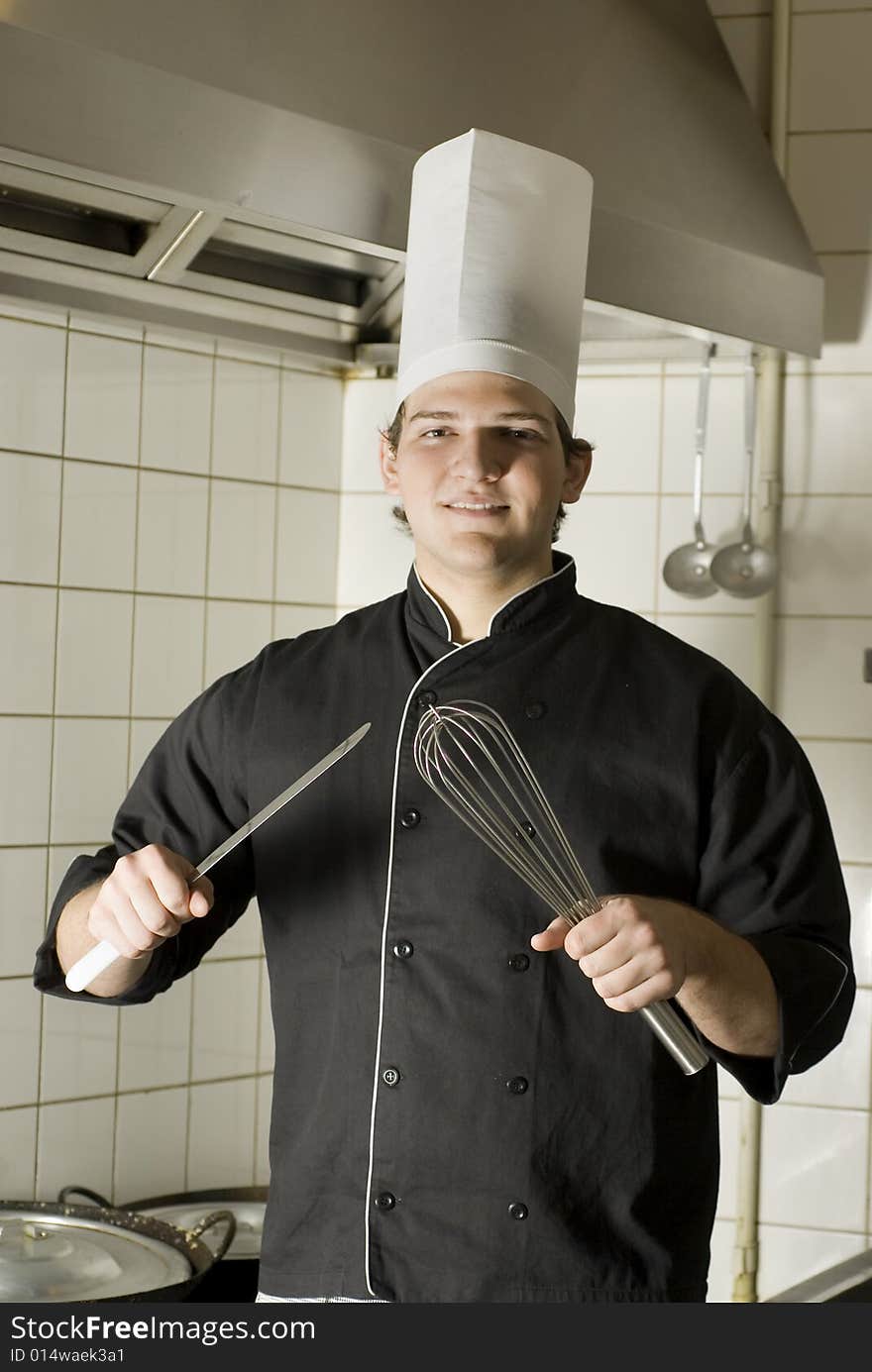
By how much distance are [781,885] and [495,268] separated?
0.45 meters

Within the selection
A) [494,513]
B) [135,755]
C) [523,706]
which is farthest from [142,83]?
[135,755]

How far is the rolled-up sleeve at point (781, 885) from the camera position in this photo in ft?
2.95

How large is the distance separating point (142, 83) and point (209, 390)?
65cm

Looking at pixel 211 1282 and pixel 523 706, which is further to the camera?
pixel 211 1282

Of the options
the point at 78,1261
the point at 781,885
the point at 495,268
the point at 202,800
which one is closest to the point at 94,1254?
the point at 78,1261

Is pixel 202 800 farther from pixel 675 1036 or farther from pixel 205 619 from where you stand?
pixel 205 619

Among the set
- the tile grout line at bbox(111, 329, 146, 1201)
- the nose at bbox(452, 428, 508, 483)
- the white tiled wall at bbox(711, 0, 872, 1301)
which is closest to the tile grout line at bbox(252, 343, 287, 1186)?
the tile grout line at bbox(111, 329, 146, 1201)

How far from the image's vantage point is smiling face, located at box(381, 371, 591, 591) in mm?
921

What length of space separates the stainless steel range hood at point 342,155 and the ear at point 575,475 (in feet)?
0.86

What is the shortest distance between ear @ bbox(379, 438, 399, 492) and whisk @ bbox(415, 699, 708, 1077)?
163mm

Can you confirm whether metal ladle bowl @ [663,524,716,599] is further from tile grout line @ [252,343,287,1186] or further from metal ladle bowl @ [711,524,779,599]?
tile grout line @ [252,343,287,1186]

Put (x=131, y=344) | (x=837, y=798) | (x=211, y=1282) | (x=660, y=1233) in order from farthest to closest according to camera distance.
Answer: (x=837, y=798) < (x=131, y=344) < (x=211, y=1282) < (x=660, y=1233)

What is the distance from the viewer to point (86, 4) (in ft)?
3.06

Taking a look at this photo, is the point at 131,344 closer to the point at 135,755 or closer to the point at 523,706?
the point at 135,755
